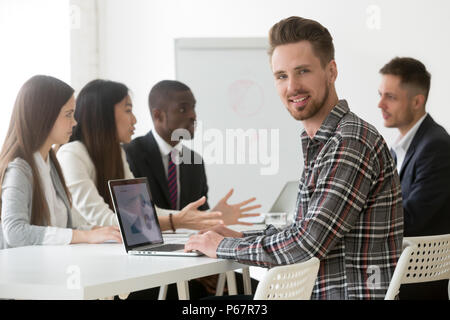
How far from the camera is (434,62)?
476 cm

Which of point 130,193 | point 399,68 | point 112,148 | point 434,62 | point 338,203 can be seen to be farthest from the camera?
point 434,62

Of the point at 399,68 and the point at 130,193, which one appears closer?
the point at 130,193

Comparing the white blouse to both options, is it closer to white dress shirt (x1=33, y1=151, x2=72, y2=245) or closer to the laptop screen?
white dress shirt (x1=33, y1=151, x2=72, y2=245)

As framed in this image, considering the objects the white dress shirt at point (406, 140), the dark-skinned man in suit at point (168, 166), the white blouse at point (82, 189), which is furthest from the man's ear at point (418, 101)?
the white blouse at point (82, 189)

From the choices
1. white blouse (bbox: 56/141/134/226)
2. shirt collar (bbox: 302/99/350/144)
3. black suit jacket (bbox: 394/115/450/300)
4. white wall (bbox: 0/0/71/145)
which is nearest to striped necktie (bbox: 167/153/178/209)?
white blouse (bbox: 56/141/134/226)

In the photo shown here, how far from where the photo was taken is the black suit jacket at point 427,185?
2.62 m

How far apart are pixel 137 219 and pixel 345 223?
721 millimetres

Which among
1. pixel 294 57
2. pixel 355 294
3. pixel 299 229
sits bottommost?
pixel 355 294

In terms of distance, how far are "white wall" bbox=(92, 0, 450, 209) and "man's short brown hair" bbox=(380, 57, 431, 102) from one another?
1.63m

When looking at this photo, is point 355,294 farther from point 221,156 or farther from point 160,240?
point 221,156

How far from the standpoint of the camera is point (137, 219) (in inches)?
78.8

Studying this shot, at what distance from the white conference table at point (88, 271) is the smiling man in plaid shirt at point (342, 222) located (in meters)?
0.13

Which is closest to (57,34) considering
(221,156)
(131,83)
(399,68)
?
(131,83)
